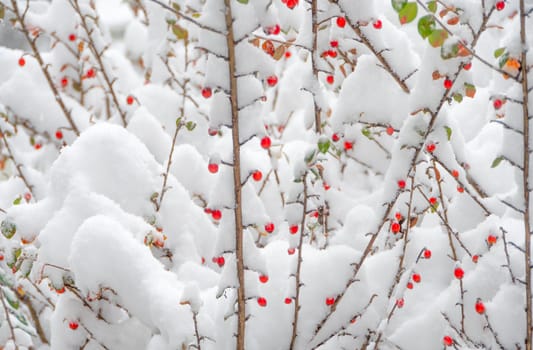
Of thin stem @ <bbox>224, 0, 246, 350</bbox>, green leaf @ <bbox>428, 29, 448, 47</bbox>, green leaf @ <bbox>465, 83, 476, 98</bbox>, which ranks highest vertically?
green leaf @ <bbox>465, 83, 476, 98</bbox>

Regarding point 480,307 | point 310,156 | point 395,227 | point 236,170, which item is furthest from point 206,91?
point 480,307

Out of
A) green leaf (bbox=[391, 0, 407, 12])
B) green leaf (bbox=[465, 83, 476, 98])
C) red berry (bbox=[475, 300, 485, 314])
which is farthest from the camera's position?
red berry (bbox=[475, 300, 485, 314])

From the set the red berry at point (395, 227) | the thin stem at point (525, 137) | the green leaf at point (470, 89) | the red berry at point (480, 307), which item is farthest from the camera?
the red berry at point (395, 227)

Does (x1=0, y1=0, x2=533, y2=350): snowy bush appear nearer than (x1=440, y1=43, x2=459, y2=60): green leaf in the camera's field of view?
No

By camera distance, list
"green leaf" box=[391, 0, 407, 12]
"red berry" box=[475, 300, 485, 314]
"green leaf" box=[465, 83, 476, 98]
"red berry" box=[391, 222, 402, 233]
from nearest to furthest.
A: 1. "green leaf" box=[391, 0, 407, 12]
2. "green leaf" box=[465, 83, 476, 98]
3. "red berry" box=[475, 300, 485, 314]
4. "red berry" box=[391, 222, 402, 233]

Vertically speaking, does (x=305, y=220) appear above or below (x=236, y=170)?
above

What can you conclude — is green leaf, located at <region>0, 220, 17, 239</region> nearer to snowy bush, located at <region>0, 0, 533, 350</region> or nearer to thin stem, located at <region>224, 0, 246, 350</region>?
snowy bush, located at <region>0, 0, 533, 350</region>

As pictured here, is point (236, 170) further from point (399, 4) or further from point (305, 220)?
point (305, 220)

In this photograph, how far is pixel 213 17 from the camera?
4.71 feet

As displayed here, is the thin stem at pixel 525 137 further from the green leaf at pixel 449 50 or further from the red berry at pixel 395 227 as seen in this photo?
the red berry at pixel 395 227

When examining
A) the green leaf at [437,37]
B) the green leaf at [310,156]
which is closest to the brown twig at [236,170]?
the green leaf at [310,156]

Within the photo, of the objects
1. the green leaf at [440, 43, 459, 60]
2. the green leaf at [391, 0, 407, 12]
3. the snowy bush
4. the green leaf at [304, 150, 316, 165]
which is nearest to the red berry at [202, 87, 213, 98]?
the snowy bush

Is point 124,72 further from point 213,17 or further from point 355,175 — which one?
point 213,17

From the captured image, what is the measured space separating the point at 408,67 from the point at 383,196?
0.74m
